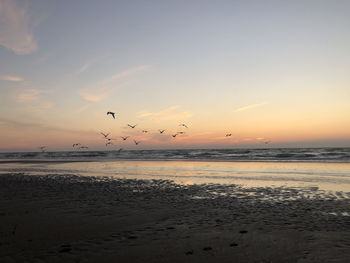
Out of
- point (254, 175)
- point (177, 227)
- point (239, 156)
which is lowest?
point (177, 227)

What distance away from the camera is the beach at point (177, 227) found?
21.1ft

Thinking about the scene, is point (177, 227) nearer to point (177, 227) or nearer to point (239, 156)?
point (177, 227)

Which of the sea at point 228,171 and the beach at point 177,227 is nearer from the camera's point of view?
the beach at point 177,227

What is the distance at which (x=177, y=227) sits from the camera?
8.76 meters

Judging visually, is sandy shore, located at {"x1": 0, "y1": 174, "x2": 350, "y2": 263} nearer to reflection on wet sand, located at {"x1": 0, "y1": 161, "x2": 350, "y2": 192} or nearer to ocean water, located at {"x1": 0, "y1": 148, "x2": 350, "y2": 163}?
reflection on wet sand, located at {"x1": 0, "y1": 161, "x2": 350, "y2": 192}

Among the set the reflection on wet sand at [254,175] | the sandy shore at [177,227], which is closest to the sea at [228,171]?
the reflection on wet sand at [254,175]

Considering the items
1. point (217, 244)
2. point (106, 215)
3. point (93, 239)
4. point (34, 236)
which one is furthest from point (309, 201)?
point (34, 236)

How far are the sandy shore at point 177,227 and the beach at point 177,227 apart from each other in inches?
0.8

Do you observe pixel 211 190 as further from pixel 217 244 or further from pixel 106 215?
pixel 217 244

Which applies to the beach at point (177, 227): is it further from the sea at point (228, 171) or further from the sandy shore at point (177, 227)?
the sea at point (228, 171)

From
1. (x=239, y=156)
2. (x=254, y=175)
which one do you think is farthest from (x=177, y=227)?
(x=239, y=156)

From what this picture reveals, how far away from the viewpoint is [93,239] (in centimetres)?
760

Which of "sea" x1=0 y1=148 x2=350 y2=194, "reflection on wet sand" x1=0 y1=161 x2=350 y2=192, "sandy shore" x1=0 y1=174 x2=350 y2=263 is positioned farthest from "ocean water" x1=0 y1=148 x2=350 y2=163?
"sandy shore" x1=0 y1=174 x2=350 y2=263

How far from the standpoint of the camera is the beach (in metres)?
6.44
